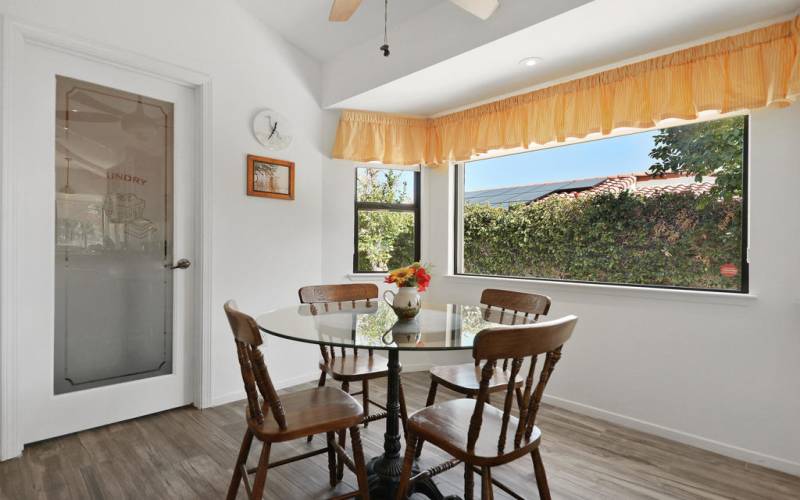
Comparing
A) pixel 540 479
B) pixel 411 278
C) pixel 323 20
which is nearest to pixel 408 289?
pixel 411 278

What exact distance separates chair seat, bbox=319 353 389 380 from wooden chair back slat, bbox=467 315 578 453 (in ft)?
2.72

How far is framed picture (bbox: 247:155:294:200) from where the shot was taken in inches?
122

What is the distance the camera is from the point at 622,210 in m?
2.85

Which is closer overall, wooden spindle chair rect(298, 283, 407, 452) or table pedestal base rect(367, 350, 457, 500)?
table pedestal base rect(367, 350, 457, 500)

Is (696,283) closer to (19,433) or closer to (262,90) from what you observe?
(262,90)

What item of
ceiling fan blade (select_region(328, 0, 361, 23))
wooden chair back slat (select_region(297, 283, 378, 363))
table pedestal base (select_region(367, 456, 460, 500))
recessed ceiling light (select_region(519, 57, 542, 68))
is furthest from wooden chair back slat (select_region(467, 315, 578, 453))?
recessed ceiling light (select_region(519, 57, 542, 68))

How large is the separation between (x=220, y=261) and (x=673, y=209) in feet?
9.93

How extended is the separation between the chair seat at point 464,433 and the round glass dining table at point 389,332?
293 millimetres

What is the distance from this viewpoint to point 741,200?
2.39 meters

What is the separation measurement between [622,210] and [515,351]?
2.05 meters

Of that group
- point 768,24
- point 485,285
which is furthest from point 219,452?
point 768,24

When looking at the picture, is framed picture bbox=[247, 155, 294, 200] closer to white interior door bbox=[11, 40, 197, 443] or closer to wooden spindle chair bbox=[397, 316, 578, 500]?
white interior door bbox=[11, 40, 197, 443]

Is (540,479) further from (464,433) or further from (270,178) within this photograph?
(270,178)

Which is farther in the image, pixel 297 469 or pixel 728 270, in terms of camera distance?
pixel 728 270
